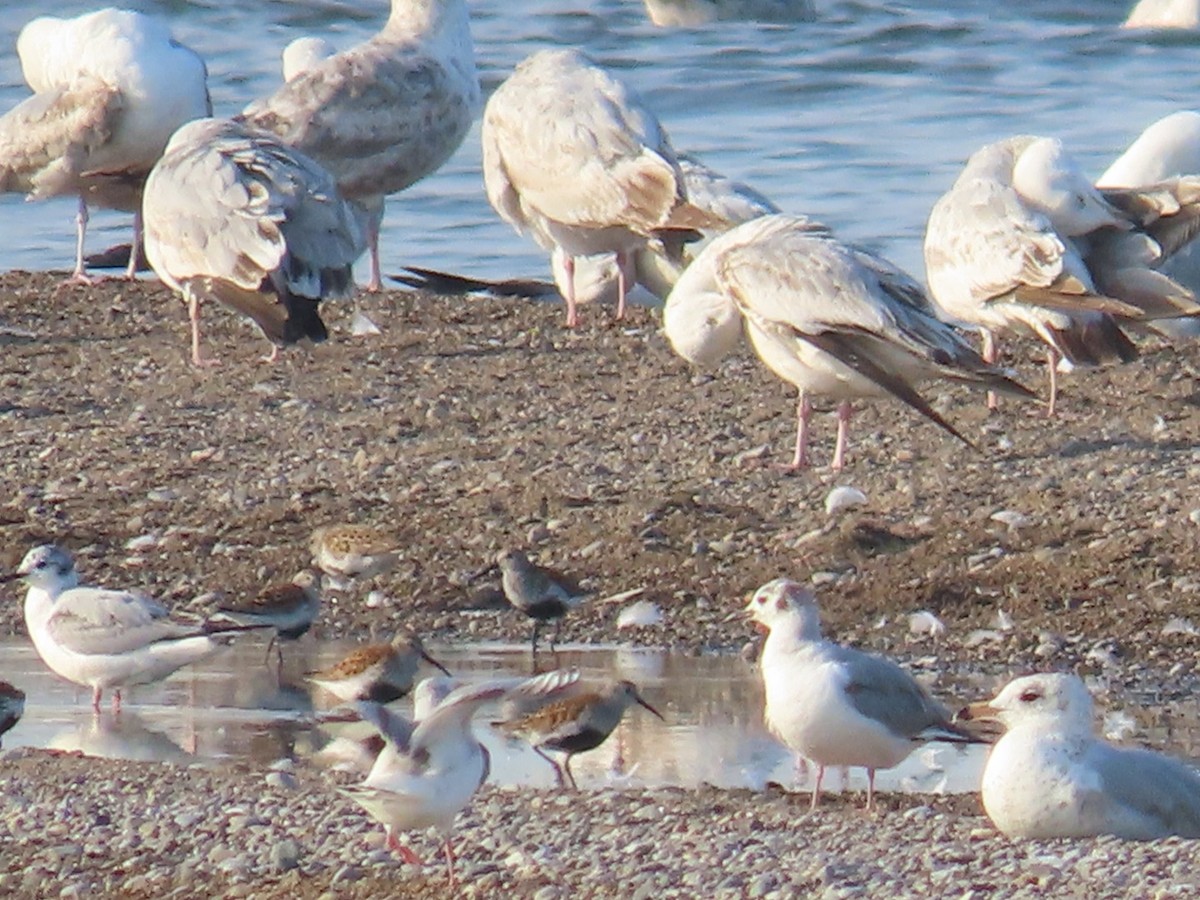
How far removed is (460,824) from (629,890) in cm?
84

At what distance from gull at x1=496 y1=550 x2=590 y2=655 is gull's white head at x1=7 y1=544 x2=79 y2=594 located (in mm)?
1377

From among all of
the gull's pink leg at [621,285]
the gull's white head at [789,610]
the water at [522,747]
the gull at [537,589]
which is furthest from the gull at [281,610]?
the gull's pink leg at [621,285]

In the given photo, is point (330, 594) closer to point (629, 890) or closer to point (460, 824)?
point (460, 824)

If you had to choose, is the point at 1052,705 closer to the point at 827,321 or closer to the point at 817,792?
the point at 817,792

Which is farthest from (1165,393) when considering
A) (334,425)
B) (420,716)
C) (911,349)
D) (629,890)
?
(629,890)

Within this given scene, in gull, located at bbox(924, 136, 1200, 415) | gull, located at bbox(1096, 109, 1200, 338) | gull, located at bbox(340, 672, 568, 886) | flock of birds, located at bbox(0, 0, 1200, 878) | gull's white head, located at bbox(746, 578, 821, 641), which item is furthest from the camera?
gull, located at bbox(1096, 109, 1200, 338)

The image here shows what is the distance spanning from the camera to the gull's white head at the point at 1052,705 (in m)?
6.60

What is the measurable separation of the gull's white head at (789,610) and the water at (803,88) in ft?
30.1

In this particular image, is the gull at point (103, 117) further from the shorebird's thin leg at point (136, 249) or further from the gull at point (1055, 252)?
the gull at point (1055, 252)

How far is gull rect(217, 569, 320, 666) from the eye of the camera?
8414 mm

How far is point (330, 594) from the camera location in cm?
944

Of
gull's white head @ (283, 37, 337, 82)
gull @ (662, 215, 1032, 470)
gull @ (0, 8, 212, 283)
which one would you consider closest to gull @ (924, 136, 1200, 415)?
gull @ (662, 215, 1032, 470)

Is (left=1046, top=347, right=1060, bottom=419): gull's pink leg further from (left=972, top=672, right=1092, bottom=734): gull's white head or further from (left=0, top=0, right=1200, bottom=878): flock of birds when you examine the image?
(left=972, top=672, right=1092, bottom=734): gull's white head

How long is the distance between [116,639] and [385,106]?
20.8 feet
